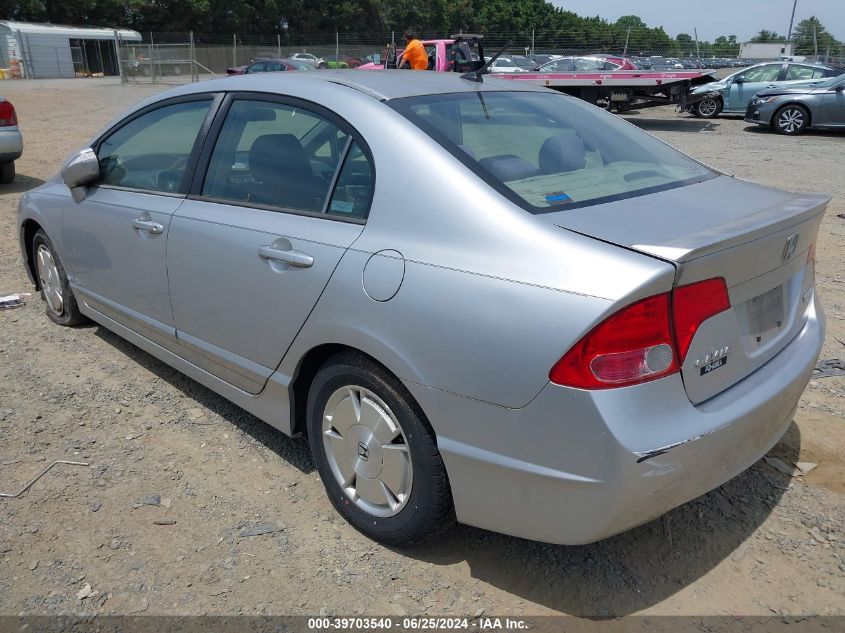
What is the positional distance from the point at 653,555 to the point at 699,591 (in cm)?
22

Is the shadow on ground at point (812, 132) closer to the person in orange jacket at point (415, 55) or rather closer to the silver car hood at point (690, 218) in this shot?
the person in orange jacket at point (415, 55)

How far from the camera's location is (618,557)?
2586mm

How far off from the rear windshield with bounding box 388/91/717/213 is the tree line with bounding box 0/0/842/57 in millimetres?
38579

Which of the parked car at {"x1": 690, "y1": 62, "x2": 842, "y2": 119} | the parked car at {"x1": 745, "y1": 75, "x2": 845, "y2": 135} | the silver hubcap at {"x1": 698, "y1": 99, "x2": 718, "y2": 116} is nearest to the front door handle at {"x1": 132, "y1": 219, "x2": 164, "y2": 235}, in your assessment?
the parked car at {"x1": 745, "y1": 75, "x2": 845, "y2": 135}

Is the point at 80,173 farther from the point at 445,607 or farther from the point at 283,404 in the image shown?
the point at 445,607

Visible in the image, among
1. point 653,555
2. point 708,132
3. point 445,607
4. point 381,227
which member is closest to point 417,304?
point 381,227

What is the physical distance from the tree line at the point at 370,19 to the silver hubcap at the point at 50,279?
38.6 m

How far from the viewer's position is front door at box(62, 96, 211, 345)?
133 inches

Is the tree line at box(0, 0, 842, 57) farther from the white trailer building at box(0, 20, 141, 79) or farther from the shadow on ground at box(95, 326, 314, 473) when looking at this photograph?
the shadow on ground at box(95, 326, 314, 473)

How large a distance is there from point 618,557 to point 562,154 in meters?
1.54

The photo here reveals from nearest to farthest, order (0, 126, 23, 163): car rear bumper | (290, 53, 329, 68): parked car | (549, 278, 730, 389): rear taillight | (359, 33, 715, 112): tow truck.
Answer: (549, 278, 730, 389): rear taillight < (0, 126, 23, 163): car rear bumper < (359, 33, 715, 112): tow truck < (290, 53, 329, 68): parked car

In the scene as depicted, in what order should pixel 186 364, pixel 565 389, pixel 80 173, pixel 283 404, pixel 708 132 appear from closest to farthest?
pixel 565 389 → pixel 283 404 → pixel 186 364 → pixel 80 173 → pixel 708 132

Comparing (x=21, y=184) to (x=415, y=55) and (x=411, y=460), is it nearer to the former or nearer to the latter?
(x=415, y=55)

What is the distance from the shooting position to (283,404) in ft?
9.42
